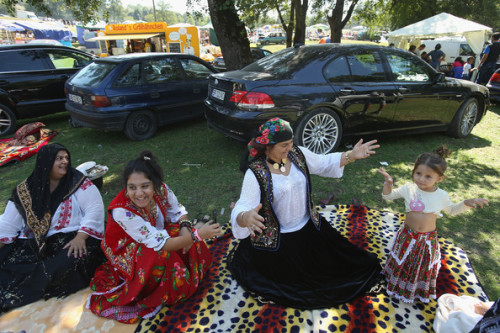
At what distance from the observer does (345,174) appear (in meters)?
4.62

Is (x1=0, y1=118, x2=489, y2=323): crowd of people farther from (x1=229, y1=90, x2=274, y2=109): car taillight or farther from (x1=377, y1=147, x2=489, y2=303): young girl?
(x1=229, y1=90, x2=274, y2=109): car taillight

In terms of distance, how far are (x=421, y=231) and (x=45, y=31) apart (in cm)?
4058

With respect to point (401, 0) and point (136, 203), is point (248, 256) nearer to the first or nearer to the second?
point (136, 203)

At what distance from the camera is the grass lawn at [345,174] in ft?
11.1

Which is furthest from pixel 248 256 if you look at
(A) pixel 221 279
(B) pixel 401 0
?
(B) pixel 401 0

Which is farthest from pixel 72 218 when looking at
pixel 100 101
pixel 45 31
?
pixel 45 31

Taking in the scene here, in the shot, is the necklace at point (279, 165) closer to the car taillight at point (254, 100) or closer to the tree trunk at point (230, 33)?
the car taillight at point (254, 100)

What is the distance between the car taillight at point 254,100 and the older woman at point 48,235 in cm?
243

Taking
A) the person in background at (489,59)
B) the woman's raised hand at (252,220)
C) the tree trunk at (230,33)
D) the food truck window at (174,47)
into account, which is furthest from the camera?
the food truck window at (174,47)

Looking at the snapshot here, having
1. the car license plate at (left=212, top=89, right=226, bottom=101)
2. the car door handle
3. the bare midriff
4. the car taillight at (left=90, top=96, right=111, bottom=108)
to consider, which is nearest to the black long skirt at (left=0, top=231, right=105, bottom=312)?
the bare midriff

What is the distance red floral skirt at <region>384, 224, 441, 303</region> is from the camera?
2348 millimetres

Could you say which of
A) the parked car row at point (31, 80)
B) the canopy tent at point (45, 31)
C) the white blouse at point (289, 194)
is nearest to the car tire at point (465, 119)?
the white blouse at point (289, 194)

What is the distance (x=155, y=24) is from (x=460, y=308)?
2275cm

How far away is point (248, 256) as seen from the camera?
2.65 m
